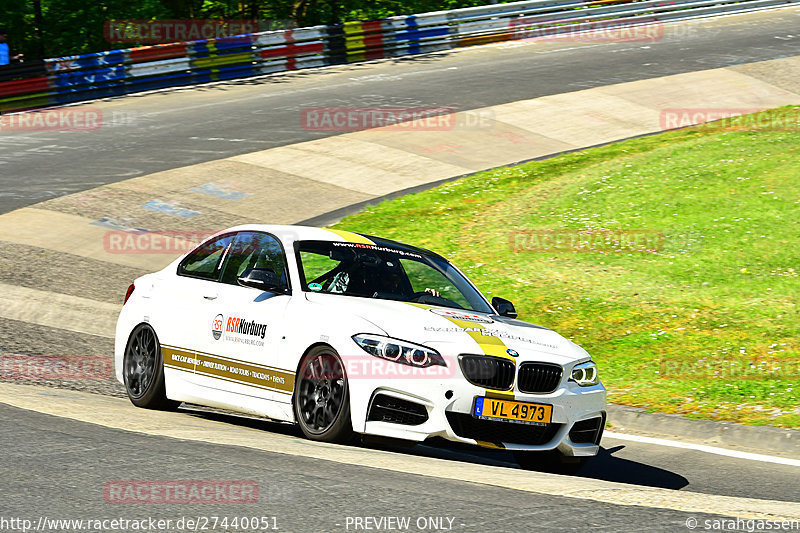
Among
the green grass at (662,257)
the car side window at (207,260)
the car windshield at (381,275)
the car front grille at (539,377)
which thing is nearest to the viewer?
the car front grille at (539,377)

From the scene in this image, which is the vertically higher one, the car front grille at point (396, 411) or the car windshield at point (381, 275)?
the car windshield at point (381, 275)

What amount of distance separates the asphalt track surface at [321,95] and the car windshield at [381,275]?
944cm

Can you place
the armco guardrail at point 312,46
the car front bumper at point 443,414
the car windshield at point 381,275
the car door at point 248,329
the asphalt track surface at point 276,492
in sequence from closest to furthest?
the asphalt track surface at point 276,492
the car front bumper at point 443,414
the car door at point 248,329
the car windshield at point 381,275
the armco guardrail at point 312,46

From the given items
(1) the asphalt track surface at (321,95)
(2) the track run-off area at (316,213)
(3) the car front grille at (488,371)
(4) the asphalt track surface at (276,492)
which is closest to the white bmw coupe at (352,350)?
(3) the car front grille at (488,371)

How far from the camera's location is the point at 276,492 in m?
5.55

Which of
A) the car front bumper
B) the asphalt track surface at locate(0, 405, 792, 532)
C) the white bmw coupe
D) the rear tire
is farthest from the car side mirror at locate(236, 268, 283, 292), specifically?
the rear tire

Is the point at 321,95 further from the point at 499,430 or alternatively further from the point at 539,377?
the point at 499,430

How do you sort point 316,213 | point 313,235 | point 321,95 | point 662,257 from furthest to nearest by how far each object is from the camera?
1. point 321,95
2. point 316,213
3. point 662,257
4. point 313,235

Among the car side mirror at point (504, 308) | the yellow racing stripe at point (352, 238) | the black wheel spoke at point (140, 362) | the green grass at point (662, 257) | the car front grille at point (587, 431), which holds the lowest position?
the green grass at point (662, 257)

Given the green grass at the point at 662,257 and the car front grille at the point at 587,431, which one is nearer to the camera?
the car front grille at the point at 587,431

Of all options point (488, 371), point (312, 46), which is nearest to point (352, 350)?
point (488, 371)

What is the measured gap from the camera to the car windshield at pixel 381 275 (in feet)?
26.2

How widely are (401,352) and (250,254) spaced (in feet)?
6.81

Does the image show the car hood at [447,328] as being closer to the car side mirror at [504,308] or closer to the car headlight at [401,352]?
the car headlight at [401,352]
